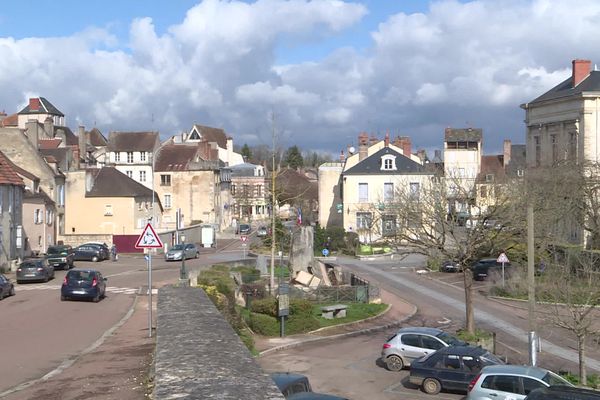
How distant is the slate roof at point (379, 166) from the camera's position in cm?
6869

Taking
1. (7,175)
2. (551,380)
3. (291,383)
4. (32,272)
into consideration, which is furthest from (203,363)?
(7,175)

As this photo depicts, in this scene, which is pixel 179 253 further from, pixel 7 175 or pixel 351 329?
pixel 351 329

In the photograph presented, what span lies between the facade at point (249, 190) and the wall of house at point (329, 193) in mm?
22777

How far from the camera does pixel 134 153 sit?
297ft

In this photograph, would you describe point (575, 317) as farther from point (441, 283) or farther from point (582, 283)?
point (441, 283)

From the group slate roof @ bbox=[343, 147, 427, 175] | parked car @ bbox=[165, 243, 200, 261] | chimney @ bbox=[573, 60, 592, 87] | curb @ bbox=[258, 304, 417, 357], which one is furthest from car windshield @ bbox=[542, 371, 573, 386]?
slate roof @ bbox=[343, 147, 427, 175]

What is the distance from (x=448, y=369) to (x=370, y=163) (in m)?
50.9

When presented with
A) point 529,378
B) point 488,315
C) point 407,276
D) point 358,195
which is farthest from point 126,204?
point 529,378

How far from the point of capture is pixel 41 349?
19.1m

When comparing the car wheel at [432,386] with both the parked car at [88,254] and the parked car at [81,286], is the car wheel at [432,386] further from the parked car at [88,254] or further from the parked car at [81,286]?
the parked car at [88,254]

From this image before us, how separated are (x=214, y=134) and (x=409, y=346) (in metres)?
107

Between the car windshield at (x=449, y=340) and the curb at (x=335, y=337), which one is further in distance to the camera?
the curb at (x=335, y=337)

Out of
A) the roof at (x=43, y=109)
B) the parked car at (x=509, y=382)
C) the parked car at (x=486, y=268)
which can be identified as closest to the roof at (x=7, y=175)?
the parked car at (x=486, y=268)

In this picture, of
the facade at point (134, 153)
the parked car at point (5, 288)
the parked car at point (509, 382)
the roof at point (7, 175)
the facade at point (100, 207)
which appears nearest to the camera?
the parked car at point (509, 382)
